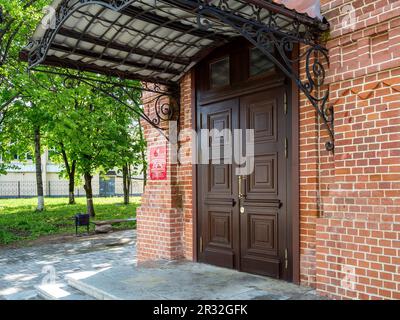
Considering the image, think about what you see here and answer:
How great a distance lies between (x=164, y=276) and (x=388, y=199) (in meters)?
2.98

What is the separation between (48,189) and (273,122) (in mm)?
34241

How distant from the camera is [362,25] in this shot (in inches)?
151

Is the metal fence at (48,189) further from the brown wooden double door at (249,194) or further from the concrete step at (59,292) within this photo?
the concrete step at (59,292)

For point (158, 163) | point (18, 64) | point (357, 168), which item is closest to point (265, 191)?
point (357, 168)

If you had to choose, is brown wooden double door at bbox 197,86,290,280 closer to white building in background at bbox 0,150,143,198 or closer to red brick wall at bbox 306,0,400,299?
red brick wall at bbox 306,0,400,299

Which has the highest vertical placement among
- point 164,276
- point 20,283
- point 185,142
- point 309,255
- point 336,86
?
point 336,86

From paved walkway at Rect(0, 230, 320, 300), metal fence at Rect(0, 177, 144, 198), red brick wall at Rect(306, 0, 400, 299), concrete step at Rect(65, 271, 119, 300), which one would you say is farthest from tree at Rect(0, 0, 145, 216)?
metal fence at Rect(0, 177, 144, 198)

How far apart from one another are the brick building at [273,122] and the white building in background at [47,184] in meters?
28.5

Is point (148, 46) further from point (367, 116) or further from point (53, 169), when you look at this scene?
point (53, 169)

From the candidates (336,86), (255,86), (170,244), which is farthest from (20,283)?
(336,86)

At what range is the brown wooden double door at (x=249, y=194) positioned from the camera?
494 centimetres

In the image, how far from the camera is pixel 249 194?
5328mm

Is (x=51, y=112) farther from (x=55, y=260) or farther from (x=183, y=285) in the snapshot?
(x=183, y=285)

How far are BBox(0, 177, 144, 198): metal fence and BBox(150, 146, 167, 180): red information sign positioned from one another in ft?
91.7
